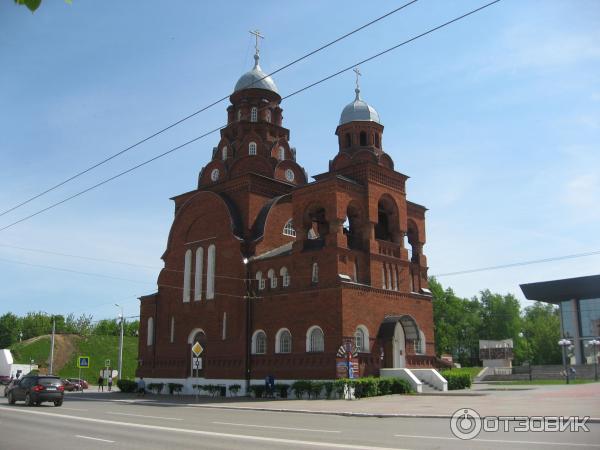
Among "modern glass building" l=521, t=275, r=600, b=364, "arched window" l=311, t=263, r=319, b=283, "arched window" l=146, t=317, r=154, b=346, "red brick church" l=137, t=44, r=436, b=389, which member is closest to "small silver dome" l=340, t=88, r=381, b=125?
"red brick church" l=137, t=44, r=436, b=389

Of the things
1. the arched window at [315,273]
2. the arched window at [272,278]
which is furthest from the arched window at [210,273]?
the arched window at [315,273]

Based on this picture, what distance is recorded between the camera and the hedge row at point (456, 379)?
105ft

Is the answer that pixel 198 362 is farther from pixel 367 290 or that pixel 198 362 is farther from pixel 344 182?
pixel 344 182

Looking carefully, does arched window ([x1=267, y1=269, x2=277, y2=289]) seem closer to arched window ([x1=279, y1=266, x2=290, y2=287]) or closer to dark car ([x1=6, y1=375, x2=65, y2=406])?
arched window ([x1=279, y1=266, x2=290, y2=287])

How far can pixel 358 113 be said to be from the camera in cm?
3622

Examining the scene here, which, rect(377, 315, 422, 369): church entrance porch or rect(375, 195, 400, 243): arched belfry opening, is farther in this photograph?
rect(375, 195, 400, 243): arched belfry opening

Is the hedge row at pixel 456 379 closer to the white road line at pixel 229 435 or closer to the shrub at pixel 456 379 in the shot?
the shrub at pixel 456 379

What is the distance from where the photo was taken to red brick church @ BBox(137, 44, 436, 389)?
30.4 m

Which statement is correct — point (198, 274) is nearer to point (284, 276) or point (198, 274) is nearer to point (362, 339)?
point (284, 276)

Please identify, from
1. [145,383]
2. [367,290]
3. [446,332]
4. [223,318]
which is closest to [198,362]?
[223,318]

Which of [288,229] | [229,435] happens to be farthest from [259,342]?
[229,435]

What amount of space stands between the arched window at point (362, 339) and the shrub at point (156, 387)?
14292mm

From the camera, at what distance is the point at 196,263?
122 ft

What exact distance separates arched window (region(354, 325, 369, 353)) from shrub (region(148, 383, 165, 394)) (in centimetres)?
1429
